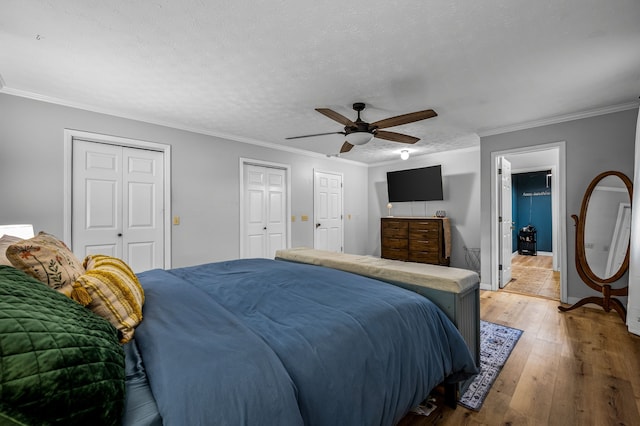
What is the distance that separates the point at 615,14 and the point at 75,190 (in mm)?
4824

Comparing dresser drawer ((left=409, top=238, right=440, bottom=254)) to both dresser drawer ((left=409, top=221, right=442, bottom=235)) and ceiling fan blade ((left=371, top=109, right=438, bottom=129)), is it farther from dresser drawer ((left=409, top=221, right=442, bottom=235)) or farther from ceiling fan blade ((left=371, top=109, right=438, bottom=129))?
ceiling fan blade ((left=371, top=109, right=438, bottom=129))

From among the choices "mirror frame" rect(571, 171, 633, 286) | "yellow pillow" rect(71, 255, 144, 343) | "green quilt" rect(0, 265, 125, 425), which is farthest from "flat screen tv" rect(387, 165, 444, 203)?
"green quilt" rect(0, 265, 125, 425)

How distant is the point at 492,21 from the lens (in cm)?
178

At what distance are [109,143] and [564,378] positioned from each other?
4861 mm

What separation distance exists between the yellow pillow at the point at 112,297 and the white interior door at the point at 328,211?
4.39m

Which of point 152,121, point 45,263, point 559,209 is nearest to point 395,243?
point 559,209

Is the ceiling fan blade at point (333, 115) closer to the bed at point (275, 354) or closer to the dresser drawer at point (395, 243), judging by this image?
the bed at point (275, 354)

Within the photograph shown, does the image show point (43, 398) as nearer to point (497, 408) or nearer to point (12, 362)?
point (12, 362)

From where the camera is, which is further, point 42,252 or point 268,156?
point 268,156

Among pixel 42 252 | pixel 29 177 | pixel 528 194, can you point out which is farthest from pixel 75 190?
pixel 528 194

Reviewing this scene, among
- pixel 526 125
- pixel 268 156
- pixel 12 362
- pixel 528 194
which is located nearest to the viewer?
pixel 12 362

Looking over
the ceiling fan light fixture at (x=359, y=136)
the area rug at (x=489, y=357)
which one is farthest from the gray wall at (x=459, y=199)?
the ceiling fan light fixture at (x=359, y=136)

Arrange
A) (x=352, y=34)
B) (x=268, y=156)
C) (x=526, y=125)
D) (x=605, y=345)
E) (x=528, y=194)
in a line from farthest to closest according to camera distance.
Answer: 1. (x=528, y=194)
2. (x=268, y=156)
3. (x=526, y=125)
4. (x=605, y=345)
5. (x=352, y=34)

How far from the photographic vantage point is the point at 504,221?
4.25 m
